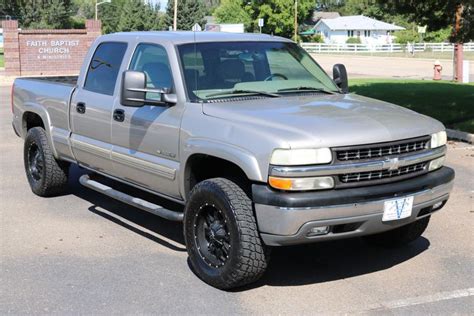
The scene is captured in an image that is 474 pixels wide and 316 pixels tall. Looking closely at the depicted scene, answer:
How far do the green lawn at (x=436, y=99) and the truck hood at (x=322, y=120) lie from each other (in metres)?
7.12

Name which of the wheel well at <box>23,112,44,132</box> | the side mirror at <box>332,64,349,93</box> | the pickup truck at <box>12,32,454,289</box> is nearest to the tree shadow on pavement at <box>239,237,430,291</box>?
the pickup truck at <box>12,32,454,289</box>

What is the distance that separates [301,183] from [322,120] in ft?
1.92

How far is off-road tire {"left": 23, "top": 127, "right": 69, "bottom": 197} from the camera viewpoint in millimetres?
6981

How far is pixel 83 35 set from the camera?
28.9 m

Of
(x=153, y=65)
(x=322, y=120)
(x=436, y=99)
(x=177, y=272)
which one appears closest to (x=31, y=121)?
(x=153, y=65)

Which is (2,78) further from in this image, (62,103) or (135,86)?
(135,86)

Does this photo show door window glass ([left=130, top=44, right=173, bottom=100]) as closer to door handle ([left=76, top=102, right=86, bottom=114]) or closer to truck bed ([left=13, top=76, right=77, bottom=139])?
door handle ([left=76, top=102, right=86, bottom=114])

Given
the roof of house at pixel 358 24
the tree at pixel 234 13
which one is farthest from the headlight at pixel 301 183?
the roof of house at pixel 358 24

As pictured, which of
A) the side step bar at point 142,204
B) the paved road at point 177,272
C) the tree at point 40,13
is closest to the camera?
the paved road at point 177,272

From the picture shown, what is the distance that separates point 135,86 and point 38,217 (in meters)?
2.34

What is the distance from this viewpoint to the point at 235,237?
170 inches

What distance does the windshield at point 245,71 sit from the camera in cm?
518

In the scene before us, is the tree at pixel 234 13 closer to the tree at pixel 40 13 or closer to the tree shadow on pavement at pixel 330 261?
the tree at pixel 40 13

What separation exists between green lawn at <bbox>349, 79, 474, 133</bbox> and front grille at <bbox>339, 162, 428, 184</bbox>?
7281 mm
